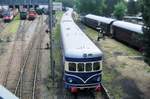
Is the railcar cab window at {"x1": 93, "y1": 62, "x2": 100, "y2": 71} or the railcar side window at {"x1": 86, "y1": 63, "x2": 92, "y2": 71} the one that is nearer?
the railcar side window at {"x1": 86, "y1": 63, "x2": 92, "y2": 71}

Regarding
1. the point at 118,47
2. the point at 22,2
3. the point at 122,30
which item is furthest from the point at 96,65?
the point at 122,30

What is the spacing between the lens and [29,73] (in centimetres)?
3075

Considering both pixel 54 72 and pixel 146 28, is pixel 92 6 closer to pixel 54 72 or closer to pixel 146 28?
pixel 54 72

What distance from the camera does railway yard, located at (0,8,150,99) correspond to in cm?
2481

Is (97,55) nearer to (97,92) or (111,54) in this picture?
(97,92)

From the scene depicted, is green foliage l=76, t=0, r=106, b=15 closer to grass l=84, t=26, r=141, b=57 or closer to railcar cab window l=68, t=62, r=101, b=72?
grass l=84, t=26, r=141, b=57

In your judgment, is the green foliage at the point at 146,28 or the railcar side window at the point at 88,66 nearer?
the green foliage at the point at 146,28

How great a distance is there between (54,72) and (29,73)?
115 inches

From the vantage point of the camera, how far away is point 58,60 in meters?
35.3

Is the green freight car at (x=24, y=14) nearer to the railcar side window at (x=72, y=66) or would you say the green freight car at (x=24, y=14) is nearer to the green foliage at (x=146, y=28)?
the railcar side window at (x=72, y=66)

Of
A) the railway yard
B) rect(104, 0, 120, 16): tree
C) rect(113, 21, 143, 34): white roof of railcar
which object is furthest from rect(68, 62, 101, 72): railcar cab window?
rect(104, 0, 120, 16): tree

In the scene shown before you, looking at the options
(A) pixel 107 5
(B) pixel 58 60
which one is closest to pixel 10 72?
(B) pixel 58 60

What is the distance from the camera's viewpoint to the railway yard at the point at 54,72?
977 inches

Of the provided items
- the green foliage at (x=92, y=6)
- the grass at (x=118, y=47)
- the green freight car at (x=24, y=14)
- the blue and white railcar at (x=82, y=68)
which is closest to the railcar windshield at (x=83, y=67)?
the blue and white railcar at (x=82, y=68)
